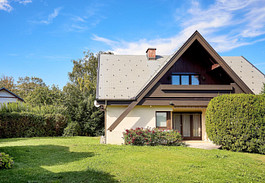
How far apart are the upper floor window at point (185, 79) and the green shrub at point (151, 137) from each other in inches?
152

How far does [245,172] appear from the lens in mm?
7738

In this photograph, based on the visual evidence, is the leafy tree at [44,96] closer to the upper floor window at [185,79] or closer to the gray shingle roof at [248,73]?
the upper floor window at [185,79]

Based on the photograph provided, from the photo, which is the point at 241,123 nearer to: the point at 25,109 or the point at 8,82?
the point at 25,109

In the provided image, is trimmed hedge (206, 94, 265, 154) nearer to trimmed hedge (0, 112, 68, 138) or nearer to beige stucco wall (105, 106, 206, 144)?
beige stucco wall (105, 106, 206, 144)

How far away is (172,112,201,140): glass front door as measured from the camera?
55.8ft

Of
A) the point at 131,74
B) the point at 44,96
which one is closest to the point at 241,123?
the point at 131,74

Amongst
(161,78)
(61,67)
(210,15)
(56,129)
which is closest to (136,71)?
(161,78)

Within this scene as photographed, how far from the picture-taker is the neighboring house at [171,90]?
580 inches

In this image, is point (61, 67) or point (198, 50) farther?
point (61, 67)

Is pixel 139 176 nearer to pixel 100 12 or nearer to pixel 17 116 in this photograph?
pixel 100 12

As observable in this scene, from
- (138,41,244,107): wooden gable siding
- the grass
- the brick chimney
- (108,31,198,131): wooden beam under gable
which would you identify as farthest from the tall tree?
the grass

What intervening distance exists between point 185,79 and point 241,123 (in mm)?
5643

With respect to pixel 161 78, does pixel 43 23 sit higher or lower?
higher

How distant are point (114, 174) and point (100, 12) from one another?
A: 14102mm
